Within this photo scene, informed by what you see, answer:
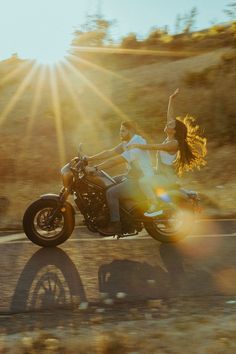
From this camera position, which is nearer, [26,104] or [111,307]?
[111,307]

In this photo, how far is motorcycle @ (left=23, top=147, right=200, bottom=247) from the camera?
7.71 metres

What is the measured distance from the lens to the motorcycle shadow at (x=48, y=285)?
5.63 metres

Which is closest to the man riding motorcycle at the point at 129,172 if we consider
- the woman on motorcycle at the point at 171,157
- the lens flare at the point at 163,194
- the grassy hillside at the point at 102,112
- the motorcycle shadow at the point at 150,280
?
Answer: the woman on motorcycle at the point at 171,157

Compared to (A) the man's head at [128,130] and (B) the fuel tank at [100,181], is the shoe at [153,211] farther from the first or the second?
(A) the man's head at [128,130]

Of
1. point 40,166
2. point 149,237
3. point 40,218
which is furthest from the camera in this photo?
point 40,166

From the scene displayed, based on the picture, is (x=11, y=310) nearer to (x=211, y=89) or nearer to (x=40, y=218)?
(x=40, y=218)

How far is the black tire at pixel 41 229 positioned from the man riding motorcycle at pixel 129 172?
484 mm

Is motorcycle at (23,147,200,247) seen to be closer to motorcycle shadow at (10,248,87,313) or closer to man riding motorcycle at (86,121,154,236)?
man riding motorcycle at (86,121,154,236)

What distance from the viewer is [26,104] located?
21.1 m

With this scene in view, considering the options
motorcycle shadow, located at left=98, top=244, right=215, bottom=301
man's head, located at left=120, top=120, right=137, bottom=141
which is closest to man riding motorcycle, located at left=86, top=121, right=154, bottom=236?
man's head, located at left=120, top=120, right=137, bottom=141

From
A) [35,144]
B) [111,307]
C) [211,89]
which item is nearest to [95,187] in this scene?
[111,307]

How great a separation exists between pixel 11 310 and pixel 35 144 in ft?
39.6

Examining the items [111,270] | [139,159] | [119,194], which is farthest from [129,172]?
[111,270]

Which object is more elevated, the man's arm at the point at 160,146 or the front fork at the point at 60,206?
the man's arm at the point at 160,146
